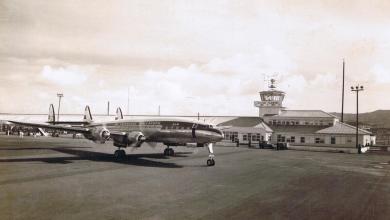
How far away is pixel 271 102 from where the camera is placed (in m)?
76.4

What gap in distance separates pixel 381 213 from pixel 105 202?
11.9 m

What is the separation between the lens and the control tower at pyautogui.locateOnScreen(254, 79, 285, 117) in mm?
76113

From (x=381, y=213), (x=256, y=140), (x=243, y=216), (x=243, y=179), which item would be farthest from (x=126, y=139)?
(x=256, y=140)

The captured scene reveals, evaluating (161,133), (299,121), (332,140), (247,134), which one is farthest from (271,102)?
(161,133)

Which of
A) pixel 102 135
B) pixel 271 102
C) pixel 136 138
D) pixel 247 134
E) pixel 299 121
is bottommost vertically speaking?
pixel 247 134

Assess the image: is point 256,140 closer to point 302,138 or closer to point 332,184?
point 302,138

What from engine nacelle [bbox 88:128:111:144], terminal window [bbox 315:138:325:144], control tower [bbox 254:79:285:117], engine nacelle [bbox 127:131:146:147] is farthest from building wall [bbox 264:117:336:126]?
engine nacelle [bbox 88:128:111:144]

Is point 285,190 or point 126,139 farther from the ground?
point 126,139

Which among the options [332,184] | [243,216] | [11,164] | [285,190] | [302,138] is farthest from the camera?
[302,138]

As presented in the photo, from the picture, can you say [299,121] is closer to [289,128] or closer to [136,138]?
[289,128]

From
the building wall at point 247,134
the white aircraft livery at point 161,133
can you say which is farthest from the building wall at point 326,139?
the white aircraft livery at point 161,133

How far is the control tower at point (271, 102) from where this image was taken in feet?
250

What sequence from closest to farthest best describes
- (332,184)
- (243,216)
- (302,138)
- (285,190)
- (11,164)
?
(243,216) → (285,190) → (332,184) → (11,164) → (302,138)

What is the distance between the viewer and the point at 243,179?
21.7m
